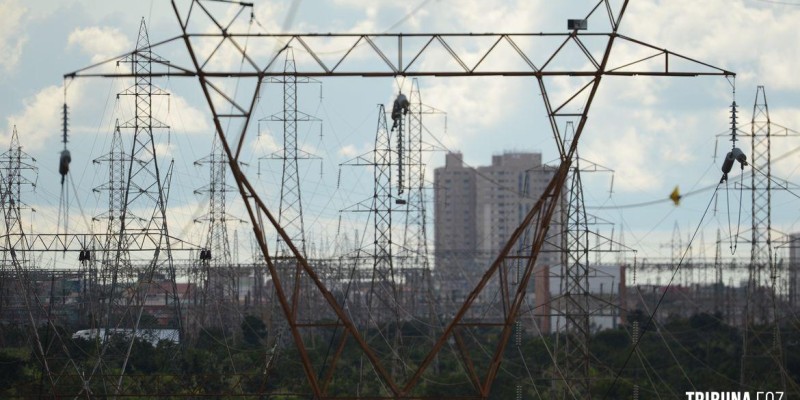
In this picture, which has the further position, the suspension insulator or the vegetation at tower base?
the vegetation at tower base

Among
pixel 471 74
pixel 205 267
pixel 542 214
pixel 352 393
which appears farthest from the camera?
pixel 205 267

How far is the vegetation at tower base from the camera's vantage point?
44.7 metres

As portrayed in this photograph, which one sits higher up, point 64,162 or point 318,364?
point 64,162

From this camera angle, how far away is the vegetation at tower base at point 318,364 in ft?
147

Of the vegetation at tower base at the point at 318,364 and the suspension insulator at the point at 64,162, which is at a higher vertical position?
the suspension insulator at the point at 64,162

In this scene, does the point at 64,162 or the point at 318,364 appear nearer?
the point at 64,162

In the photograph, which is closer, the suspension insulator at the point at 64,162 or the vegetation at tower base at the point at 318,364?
the suspension insulator at the point at 64,162

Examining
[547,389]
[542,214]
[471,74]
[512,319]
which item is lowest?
[547,389]

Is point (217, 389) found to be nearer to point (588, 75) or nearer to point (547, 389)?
point (547, 389)

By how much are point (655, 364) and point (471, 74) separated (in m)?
42.6

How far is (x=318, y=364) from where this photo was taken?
59.1m

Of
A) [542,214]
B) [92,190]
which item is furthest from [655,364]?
[542,214]

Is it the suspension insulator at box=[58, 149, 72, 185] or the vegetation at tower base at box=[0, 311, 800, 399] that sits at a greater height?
the suspension insulator at box=[58, 149, 72, 185]

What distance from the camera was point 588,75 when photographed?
23094 mm
